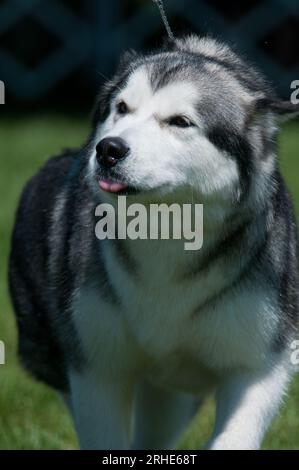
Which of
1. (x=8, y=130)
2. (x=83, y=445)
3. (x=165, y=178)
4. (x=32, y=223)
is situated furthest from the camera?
(x=8, y=130)

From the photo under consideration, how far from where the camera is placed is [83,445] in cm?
427

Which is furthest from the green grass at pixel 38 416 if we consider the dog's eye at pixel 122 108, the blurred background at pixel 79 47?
the blurred background at pixel 79 47

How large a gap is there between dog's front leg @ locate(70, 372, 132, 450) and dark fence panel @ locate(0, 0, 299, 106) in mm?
10658

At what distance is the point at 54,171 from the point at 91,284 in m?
1.00

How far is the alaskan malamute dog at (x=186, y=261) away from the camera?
3.72m

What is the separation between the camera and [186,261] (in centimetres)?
393

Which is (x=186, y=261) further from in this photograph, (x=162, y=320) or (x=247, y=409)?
(x=247, y=409)

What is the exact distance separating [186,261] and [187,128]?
478 millimetres

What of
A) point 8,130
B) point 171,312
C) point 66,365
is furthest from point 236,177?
point 8,130

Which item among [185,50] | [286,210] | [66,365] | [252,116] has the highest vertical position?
[185,50]

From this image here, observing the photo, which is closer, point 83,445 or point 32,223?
point 83,445

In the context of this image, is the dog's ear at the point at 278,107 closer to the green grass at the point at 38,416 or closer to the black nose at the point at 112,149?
the green grass at the point at 38,416

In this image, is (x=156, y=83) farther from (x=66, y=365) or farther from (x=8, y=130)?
(x=8, y=130)

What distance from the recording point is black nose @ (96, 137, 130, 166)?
141 inches
